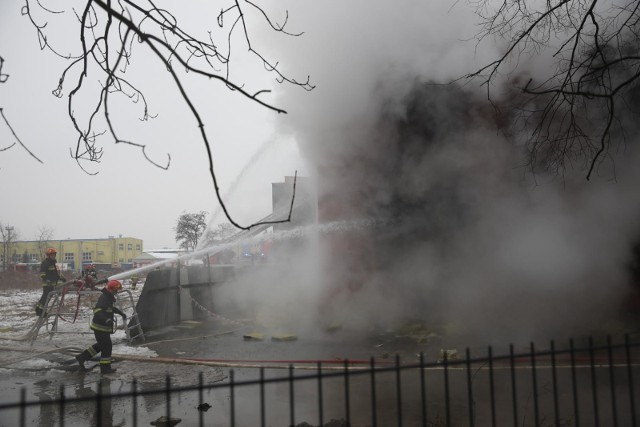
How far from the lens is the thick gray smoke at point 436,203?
25.2ft

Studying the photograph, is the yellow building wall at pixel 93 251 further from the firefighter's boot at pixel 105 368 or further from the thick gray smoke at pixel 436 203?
the firefighter's boot at pixel 105 368

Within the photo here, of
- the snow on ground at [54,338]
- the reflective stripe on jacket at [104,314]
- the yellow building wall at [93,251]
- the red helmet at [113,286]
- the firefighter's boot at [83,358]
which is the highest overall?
the yellow building wall at [93,251]

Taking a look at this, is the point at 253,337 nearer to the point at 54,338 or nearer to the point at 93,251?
the point at 54,338

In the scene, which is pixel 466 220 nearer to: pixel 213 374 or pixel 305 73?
pixel 305 73

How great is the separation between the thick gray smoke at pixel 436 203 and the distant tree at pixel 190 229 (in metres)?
25.0

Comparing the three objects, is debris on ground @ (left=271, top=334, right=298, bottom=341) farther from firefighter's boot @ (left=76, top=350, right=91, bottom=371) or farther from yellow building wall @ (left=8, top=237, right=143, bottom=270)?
yellow building wall @ (left=8, top=237, right=143, bottom=270)

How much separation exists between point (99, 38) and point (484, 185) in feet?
23.2

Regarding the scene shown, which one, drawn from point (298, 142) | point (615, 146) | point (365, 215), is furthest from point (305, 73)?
point (615, 146)

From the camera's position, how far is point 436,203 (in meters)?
9.53

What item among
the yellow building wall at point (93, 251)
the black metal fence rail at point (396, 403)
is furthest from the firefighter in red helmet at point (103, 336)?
the yellow building wall at point (93, 251)

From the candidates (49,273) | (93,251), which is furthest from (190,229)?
(93,251)

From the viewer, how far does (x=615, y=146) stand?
23.8 ft

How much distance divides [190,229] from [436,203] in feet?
92.1

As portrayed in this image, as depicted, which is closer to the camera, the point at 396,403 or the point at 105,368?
the point at 396,403
